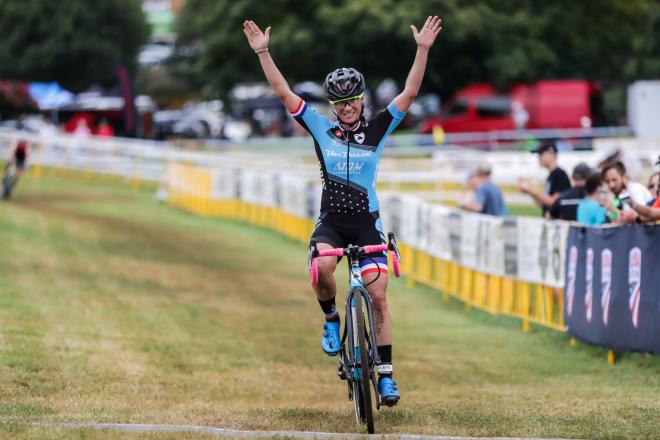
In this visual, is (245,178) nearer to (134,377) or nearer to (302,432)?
(134,377)

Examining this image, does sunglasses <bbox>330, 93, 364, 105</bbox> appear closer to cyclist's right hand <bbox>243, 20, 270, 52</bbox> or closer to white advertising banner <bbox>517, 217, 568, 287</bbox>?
cyclist's right hand <bbox>243, 20, 270, 52</bbox>

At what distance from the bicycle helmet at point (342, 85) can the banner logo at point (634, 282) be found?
4.47 meters

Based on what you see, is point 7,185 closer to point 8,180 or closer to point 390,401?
point 8,180

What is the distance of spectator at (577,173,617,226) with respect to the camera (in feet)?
49.1

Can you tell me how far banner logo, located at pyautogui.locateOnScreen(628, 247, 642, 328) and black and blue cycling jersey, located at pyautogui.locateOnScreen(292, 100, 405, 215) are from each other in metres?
4.18

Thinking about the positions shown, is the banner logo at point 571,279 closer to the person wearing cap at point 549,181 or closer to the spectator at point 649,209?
the spectator at point 649,209

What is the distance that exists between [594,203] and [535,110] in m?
34.8

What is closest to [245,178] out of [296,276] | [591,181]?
[296,276]

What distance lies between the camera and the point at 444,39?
53.5m

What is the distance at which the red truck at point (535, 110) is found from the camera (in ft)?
160

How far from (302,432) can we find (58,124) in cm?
6496

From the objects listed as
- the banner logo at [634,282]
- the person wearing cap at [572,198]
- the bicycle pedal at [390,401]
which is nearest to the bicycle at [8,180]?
the person wearing cap at [572,198]

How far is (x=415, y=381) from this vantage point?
13.3m

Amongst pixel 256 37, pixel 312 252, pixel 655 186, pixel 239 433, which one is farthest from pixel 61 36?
pixel 239 433
